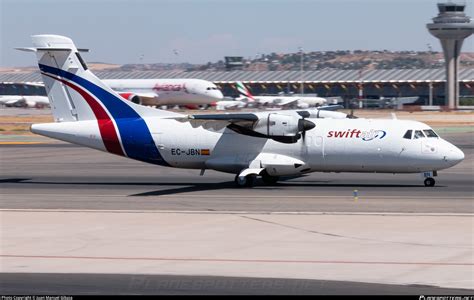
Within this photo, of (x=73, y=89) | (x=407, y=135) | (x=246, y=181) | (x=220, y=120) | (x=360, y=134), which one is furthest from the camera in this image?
(x=73, y=89)

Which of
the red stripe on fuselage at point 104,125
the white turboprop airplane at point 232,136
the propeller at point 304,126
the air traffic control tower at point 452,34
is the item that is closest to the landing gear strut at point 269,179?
the white turboprop airplane at point 232,136

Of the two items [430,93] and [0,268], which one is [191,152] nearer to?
[0,268]

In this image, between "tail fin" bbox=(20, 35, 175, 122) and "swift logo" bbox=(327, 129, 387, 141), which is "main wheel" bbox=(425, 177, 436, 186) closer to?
"swift logo" bbox=(327, 129, 387, 141)

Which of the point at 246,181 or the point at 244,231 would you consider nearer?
the point at 244,231

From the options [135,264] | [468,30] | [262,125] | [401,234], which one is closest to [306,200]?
[262,125]

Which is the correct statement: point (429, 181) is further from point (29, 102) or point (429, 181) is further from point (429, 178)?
point (29, 102)

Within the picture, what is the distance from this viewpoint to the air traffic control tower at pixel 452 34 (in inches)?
5482

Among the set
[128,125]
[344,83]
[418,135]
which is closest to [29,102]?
[344,83]

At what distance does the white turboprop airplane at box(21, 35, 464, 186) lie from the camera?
33.6 metres

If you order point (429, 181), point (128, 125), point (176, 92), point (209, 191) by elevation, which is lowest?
point (176, 92)

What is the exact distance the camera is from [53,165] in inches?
1817

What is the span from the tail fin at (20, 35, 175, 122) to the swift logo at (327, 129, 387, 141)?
7494 mm

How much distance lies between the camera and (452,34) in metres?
140

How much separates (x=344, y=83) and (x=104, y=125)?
136m
